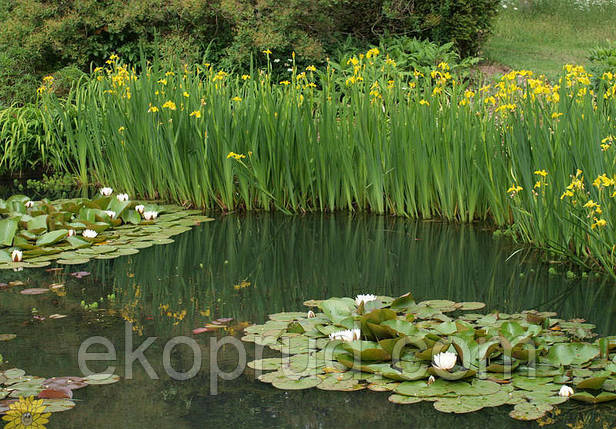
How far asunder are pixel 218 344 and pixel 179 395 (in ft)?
1.61

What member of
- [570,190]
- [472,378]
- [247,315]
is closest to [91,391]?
[247,315]

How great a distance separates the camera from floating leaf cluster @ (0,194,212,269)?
15.7 ft

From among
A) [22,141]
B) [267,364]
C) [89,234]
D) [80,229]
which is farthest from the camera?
[22,141]

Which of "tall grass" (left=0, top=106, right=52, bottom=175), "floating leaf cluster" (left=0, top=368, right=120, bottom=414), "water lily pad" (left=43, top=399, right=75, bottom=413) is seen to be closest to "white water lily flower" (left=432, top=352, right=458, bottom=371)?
"floating leaf cluster" (left=0, top=368, right=120, bottom=414)

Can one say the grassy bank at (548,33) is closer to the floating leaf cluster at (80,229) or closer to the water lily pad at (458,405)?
the floating leaf cluster at (80,229)

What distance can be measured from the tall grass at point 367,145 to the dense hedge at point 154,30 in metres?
2.94

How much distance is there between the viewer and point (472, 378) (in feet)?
9.60

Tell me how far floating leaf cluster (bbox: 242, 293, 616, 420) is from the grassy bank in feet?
27.0

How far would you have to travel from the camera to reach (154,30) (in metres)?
8.87

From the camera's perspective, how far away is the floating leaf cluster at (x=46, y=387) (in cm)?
276

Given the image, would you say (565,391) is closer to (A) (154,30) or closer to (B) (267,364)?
(B) (267,364)

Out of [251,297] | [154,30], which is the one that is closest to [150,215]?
[251,297]

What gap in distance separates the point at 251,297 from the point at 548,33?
12.2m

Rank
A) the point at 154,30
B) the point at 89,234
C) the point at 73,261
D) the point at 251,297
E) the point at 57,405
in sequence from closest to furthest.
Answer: the point at 57,405, the point at 251,297, the point at 73,261, the point at 89,234, the point at 154,30
